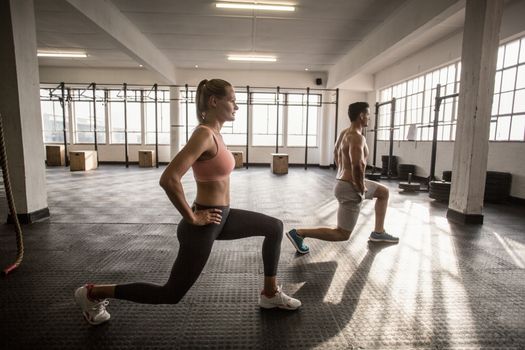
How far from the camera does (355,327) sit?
1.79 metres

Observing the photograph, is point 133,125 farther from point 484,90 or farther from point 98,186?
point 484,90

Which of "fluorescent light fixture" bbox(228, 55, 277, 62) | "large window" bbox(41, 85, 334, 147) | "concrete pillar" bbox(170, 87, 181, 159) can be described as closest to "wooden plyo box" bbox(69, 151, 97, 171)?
"large window" bbox(41, 85, 334, 147)

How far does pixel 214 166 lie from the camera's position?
1.50 meters

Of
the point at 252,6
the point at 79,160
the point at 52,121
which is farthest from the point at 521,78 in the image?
the point at 52,121

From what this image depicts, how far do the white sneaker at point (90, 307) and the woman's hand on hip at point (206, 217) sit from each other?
77 centimetres

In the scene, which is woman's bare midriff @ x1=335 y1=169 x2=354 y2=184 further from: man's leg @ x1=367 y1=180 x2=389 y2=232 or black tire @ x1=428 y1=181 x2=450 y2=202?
black tire @ x1=428 y1=181 x2=450 y2=202

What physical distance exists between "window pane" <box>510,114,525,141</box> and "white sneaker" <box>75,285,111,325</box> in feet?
21.8

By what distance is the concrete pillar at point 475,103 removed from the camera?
12.8 ft

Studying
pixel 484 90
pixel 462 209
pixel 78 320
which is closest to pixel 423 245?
pixel 462 209

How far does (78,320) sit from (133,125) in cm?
1207

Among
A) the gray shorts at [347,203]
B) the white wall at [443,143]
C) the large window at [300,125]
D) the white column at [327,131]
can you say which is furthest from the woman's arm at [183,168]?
the large window at [300,125]

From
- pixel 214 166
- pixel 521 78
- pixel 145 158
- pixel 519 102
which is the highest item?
pixel 521 78

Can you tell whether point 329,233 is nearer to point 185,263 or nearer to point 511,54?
point 185,263

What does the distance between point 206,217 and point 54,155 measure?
12.5 m
